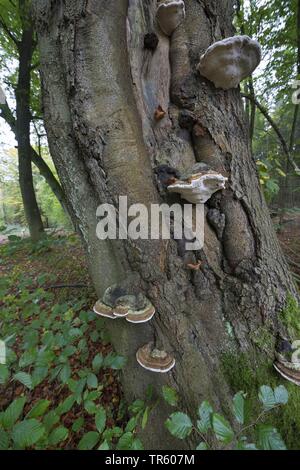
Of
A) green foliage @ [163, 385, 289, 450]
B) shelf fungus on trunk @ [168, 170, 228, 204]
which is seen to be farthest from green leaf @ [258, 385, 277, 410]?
shelf fungus on trunk @ [168, 170, 228, 204]

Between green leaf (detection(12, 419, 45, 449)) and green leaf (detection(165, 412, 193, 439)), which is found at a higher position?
green leaf (detection(12, 419, 45, 449))

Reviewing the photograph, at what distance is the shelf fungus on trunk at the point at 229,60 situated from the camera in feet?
3.77

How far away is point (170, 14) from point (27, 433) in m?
2.22

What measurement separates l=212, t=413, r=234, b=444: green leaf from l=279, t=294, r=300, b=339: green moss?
815mm

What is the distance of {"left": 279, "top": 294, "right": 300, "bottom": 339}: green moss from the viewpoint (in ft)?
4.40

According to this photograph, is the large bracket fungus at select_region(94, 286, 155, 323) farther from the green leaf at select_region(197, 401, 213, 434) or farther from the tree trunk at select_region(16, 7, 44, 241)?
the tree trunk at select_region(16, 7, 44, 241)

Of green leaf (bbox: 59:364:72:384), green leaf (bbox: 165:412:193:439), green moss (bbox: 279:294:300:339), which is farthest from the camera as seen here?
green moss (bbox: 279:294:300:339)

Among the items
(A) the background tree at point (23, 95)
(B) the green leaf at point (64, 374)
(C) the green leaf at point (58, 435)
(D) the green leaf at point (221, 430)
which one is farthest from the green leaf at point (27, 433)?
(A) the background tree at point (23, 95)

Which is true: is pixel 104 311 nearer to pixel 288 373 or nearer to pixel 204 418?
pixel 204 418

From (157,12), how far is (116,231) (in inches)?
53.0

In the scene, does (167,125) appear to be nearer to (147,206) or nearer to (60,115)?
(147,206)

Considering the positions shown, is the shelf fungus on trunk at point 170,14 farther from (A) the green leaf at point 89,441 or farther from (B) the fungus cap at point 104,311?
(A) the green leaf at point 89,441

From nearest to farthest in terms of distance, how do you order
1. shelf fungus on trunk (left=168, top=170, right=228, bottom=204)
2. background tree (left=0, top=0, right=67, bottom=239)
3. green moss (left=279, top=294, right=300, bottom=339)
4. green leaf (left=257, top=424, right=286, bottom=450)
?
green leaf (left=257, top=424, right=286, bottom=450), shelf fungus on trunk (left=168, top=170, right=228, bottom=204), green moss (left=279, top=294, right=300, bottom=339), background tree (left=0, top=0, right=67, bottom=239)
